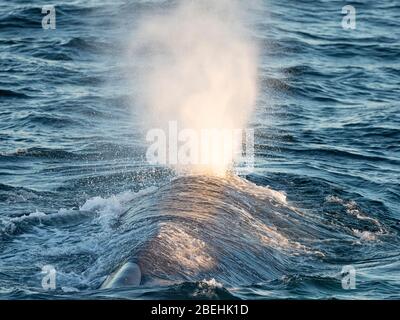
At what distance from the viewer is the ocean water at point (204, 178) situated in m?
15.5

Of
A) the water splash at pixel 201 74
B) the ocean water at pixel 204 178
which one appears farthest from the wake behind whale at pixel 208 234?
the water splash at pixel 201 74

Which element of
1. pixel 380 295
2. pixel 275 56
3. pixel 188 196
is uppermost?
pixel 275 56

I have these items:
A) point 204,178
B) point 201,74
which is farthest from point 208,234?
point 201,74

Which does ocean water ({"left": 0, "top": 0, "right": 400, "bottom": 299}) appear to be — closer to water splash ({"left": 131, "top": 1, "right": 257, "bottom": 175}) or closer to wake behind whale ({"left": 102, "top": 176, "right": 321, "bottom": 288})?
wake behind whale ({"left": 102, "top": 176, "right": 321, "bottom": 288})

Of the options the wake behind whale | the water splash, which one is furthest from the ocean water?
the water splash

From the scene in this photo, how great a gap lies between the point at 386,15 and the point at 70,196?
887 inches

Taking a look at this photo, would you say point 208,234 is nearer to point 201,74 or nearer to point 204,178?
point 204,178

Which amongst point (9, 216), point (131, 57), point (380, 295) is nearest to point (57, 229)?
point (9, 216)

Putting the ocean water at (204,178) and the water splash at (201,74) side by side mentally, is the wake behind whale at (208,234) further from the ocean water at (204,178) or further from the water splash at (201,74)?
the water splash at (201,74)

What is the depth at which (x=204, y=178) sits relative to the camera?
19406mm

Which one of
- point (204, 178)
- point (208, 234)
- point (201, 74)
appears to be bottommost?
point (208, 234)

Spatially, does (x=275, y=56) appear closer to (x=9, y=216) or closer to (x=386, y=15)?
(x=386, y=15)

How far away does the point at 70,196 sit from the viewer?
68.8 feet

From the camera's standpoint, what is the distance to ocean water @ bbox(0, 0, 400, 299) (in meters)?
15.5
